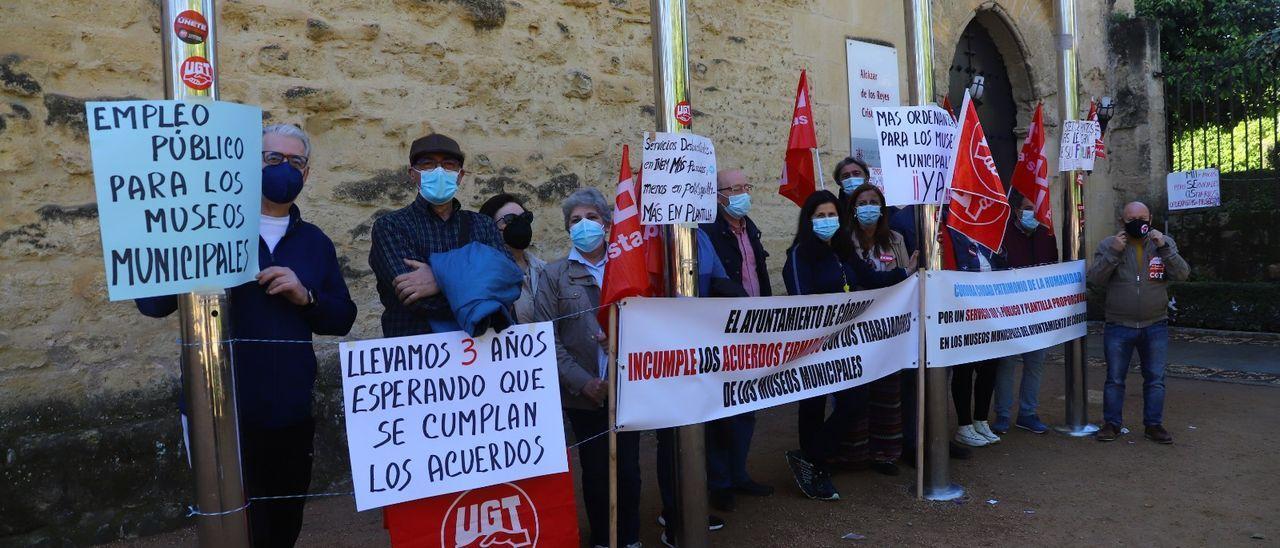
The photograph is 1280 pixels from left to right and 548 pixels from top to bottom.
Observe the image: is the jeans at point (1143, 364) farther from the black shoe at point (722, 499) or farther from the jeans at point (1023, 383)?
the black shoe at point (722, 499)

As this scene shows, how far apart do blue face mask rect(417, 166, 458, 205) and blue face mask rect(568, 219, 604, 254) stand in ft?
2.75

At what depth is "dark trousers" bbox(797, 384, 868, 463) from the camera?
5406mm

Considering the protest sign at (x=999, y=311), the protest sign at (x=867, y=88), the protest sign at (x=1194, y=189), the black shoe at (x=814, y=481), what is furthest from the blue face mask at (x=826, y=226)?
the protest sign at (x=1194, y=189)

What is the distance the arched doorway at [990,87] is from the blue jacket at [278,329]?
9463 mm

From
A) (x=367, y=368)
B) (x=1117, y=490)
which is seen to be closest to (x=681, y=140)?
(x=367, y=368)

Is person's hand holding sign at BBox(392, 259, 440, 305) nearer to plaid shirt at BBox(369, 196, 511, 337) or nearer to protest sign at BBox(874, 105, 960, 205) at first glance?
plaid shirt at BBox(369, 196, 511, 337)

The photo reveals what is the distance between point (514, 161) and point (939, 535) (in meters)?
3.61

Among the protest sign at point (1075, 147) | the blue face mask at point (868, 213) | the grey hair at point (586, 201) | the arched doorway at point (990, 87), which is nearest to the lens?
the grey hair at point (586, 201)

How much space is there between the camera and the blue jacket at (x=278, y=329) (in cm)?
324

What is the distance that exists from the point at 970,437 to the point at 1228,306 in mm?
7080

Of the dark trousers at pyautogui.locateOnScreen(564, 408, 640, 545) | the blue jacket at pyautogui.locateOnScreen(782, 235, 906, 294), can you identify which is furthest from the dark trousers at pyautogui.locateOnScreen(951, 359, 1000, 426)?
the dark trousers at pyautogui.locateOnScreen(564, 408, 640, 545)

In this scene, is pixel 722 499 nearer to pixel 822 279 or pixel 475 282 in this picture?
pixel 822 279

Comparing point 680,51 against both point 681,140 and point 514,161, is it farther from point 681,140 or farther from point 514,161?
point 514,161

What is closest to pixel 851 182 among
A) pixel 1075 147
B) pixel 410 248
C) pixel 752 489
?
pixel 1075 147
